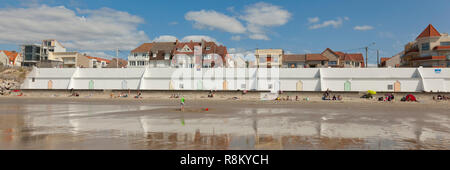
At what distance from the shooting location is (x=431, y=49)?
57406mm

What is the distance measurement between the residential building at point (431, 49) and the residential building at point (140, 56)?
66200mm

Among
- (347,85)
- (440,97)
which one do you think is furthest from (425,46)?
(440,97)

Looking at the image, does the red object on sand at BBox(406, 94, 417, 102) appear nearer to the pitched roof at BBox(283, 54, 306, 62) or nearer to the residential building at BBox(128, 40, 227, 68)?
the pitched roof at BBox(283, 54, 306, 62)

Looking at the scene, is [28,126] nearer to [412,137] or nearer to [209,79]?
[412,137]

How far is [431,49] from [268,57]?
38539 mm

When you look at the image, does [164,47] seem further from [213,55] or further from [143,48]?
[213,55]

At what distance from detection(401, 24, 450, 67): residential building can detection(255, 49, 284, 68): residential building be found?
105 ft

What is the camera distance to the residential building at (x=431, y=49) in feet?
182

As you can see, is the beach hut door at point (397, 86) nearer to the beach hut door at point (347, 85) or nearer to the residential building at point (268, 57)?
the beach hut door at point (347, 85)

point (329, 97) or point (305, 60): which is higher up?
point (305, 60)

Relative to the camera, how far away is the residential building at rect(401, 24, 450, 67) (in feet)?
182

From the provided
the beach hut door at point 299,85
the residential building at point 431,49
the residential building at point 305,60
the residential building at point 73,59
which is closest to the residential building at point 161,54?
the residential building at point 73,59
